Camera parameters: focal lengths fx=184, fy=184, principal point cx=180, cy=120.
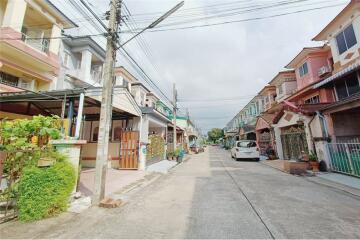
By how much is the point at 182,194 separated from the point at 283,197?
2.97 metres

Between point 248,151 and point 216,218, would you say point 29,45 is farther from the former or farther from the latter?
point 248,151

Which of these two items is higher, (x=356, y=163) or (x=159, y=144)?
(x=159, y=144)

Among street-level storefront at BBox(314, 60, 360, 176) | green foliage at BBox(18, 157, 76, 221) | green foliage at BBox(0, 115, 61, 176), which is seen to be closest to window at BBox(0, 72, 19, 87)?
green foliage at BBox(0, 115, 61, 176)

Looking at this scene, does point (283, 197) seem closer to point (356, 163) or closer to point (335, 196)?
point (335, 196)

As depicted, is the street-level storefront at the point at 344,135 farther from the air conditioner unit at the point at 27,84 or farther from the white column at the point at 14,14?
the air conditioner unit at the point at 27,84

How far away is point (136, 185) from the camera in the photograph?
7.29 metres

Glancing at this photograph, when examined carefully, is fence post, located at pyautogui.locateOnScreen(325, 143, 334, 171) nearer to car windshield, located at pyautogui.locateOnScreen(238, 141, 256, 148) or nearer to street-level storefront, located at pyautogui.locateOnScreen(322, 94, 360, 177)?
street-level storefront, located at pyautogui.locateOnScreen(322, 94, 360, 177)

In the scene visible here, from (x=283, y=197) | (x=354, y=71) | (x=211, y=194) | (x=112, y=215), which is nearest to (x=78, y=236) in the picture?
(x=112, y=215)

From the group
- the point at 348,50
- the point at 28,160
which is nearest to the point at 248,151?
the point at 348,50

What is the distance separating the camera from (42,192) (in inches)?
156

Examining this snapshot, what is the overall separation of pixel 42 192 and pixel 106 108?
251 centimetres

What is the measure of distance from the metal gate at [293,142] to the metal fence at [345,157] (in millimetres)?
2640

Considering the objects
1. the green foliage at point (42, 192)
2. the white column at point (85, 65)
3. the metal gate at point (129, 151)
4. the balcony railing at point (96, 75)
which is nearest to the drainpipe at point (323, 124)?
the metal gate at point (129, 151)

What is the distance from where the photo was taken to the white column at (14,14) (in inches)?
378
